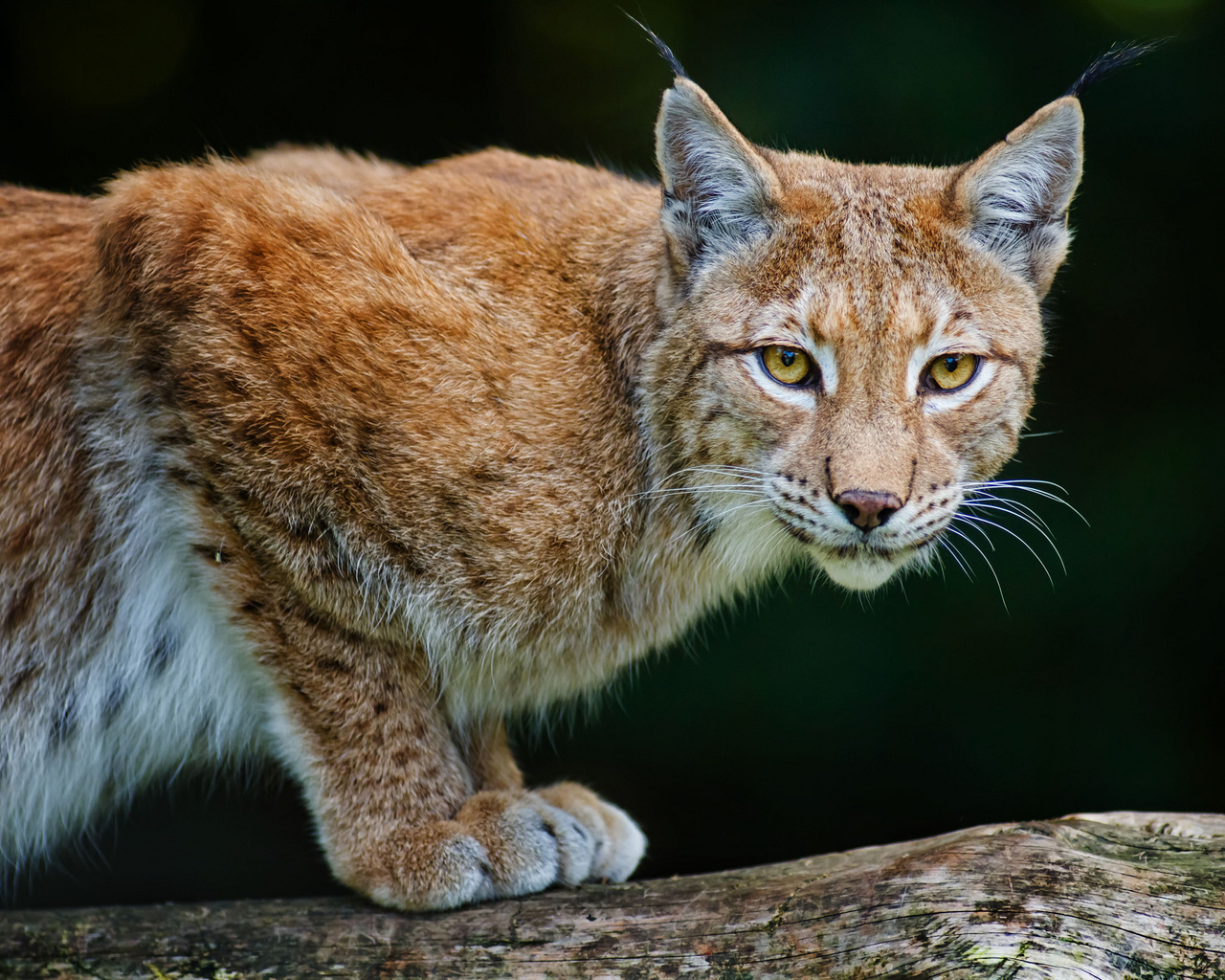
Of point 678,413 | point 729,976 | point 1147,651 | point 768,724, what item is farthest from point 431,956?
point 1147,651

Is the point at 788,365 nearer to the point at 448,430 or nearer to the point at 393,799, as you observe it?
the point at 448,430

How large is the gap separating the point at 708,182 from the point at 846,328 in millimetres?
649

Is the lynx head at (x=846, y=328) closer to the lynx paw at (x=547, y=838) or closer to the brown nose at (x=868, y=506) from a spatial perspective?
the brown nose at (x=868, y=506)

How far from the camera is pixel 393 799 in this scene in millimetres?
3611

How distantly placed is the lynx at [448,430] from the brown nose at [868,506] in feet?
0.08

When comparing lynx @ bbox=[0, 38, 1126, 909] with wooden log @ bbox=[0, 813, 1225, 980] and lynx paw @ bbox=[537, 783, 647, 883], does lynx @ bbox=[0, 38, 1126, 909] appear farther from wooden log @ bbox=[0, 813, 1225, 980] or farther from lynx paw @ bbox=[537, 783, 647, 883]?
wooden log @ bbox=[0, 813, 1225, 980]

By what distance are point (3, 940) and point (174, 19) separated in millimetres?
4555

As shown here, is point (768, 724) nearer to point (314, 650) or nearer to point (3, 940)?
point (314, 650)

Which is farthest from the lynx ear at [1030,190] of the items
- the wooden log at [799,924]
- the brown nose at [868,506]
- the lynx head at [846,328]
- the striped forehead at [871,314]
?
the wooden log at [799,924]

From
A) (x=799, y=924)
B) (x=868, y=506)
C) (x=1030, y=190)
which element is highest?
(x=1030, y=190)

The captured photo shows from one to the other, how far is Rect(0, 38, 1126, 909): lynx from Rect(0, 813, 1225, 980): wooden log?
212mm

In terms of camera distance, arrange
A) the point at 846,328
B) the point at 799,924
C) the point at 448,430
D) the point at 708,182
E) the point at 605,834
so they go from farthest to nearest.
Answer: the point at 605,834 → the point at 708,182 → the point at 448,430 → the point at 846,328 → the point at 799,924

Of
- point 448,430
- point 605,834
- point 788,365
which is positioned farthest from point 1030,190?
point 605,834

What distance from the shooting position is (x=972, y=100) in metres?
5.45
